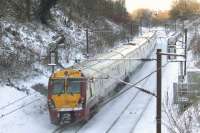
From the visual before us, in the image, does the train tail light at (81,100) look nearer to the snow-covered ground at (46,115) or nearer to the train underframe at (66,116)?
the train underframe at (66,116)

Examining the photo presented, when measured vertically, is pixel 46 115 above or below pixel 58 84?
below

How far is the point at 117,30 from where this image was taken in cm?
7138

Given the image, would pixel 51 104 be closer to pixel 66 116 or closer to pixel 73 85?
pixel 66 116

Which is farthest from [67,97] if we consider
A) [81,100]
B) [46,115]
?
[46,115]

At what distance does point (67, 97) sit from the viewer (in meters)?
27.6

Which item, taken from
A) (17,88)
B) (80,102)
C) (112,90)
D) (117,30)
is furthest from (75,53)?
(117,30)

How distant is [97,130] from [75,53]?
62.1ft

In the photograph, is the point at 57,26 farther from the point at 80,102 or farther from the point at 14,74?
the point at 80,102

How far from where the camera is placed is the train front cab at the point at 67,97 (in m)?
27.4

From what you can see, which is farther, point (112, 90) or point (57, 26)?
point (57, 26)

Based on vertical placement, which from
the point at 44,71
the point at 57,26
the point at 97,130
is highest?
the point at 57,26

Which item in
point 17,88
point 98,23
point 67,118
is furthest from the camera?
point 98,23

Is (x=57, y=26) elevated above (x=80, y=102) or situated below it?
above

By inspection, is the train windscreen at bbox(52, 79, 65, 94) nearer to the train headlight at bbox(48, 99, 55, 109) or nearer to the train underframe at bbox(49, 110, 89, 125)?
the train headlight at bbox(48, 99, 55, 109)
